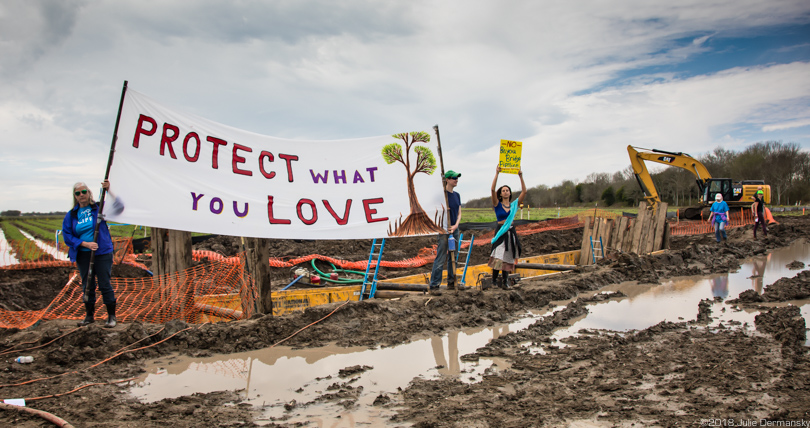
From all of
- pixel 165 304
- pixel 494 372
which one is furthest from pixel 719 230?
pixel 165 304

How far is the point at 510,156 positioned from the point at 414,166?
1.51m

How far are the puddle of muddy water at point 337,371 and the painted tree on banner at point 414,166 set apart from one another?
5.79ft

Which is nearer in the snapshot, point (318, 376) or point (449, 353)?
point (318, 376)

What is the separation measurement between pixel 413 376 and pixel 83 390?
274 cm

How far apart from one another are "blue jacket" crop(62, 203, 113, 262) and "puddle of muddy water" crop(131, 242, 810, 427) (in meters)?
1.60

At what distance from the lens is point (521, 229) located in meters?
22.1

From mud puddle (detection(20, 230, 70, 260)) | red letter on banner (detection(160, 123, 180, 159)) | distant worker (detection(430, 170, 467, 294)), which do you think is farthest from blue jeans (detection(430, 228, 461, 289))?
mud puddle (detection(20, 230, 70, 260))

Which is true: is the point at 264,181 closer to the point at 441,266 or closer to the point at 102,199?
the point at 102,199

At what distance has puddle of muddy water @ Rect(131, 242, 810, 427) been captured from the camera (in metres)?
3.58

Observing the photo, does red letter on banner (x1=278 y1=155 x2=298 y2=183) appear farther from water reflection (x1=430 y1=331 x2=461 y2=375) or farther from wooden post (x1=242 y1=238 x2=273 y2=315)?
water reflection (x1=430 y1=331 x2=461 y2=375)

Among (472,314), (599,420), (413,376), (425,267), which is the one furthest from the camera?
(425,267)

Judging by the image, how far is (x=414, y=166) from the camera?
7062 mm

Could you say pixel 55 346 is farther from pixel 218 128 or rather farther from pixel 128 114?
pixel 218 128

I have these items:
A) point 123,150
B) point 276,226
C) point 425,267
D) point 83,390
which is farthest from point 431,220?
point 425,267
